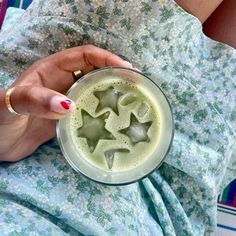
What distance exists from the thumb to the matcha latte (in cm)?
6

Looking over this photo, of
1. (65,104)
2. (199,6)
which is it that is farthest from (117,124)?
(199,6)

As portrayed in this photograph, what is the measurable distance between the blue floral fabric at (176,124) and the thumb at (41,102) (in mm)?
163

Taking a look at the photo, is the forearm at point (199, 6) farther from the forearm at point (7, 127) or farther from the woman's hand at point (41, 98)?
the forearm at point (7, 127)

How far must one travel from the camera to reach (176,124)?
94 cm

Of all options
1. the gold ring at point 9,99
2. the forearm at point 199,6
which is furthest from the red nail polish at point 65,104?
the forearm at point 199,6

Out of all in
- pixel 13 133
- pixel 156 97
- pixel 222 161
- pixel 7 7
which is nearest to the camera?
pixel 156 97

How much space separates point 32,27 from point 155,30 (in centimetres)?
20

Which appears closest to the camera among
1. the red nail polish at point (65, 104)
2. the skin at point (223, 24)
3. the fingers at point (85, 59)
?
the red nail polish at point (65, 104)

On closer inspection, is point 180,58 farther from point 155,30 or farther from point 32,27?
point 32,27

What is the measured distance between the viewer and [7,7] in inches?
50.8

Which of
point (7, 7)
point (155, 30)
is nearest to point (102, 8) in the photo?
point (155, 30)


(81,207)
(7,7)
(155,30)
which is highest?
(155,30)

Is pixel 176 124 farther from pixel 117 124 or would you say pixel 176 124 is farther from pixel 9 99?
pixel 9 99

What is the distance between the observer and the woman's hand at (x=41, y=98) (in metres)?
0.71
